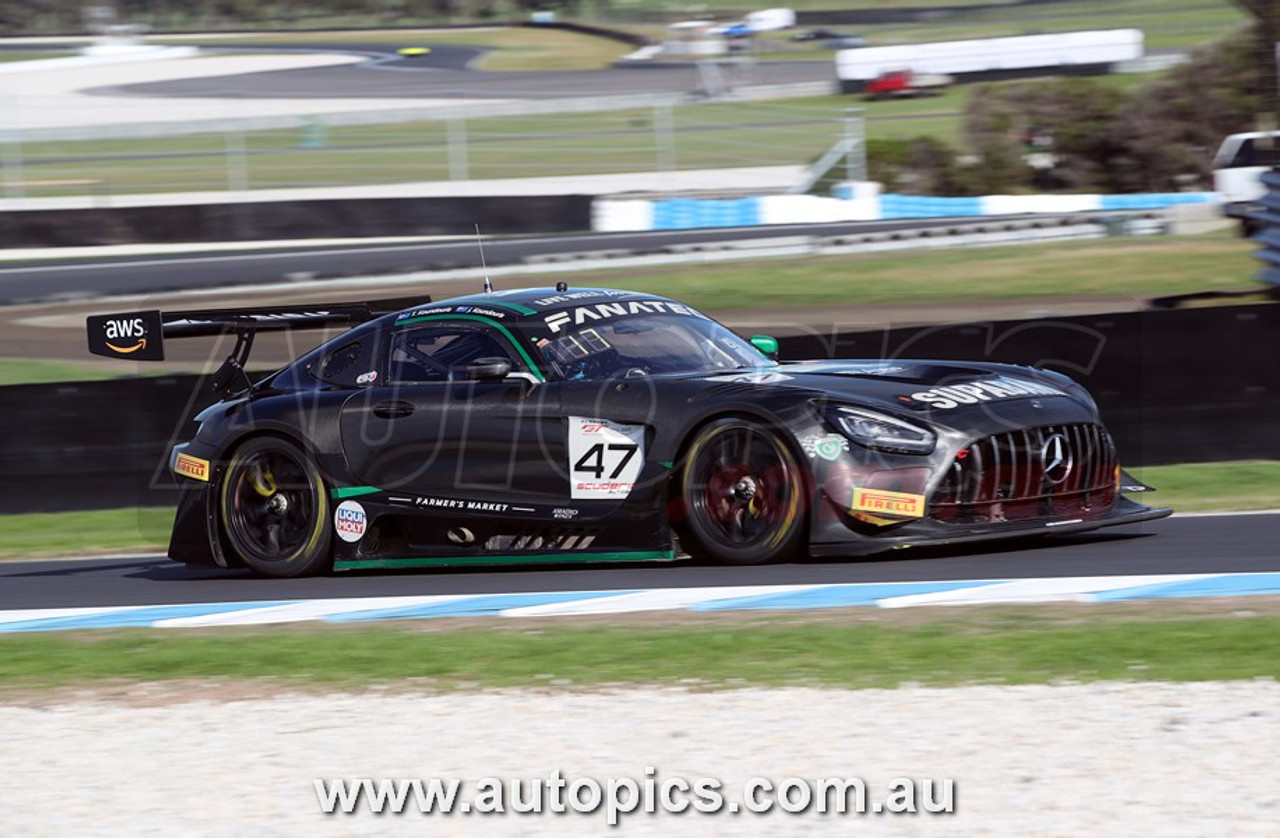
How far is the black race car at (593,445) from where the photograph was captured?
7395 millimetres

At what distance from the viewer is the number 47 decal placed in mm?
7840

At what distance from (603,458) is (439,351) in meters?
1.22

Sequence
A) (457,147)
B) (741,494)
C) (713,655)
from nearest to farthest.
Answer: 1. (713,655)
2. (741,494)
3. (457,147)

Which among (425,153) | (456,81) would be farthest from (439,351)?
(456,81)

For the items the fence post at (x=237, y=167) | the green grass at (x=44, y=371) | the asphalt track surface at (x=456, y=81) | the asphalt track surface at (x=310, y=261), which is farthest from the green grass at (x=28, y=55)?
the green grass at (x=44, y=371)

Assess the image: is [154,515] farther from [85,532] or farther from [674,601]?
[674,601]

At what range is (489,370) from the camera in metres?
8.17

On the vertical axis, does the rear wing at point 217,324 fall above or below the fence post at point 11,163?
below

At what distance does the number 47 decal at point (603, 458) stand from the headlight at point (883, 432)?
0.97 meters

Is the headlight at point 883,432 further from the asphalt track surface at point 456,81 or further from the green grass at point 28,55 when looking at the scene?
the green grass at point 28,55

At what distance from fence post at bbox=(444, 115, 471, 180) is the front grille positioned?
25.1 m

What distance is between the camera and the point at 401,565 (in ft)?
28.3

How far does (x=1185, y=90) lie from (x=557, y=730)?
96.3 ft

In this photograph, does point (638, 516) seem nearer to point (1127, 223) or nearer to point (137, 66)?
point (1127, 223)
